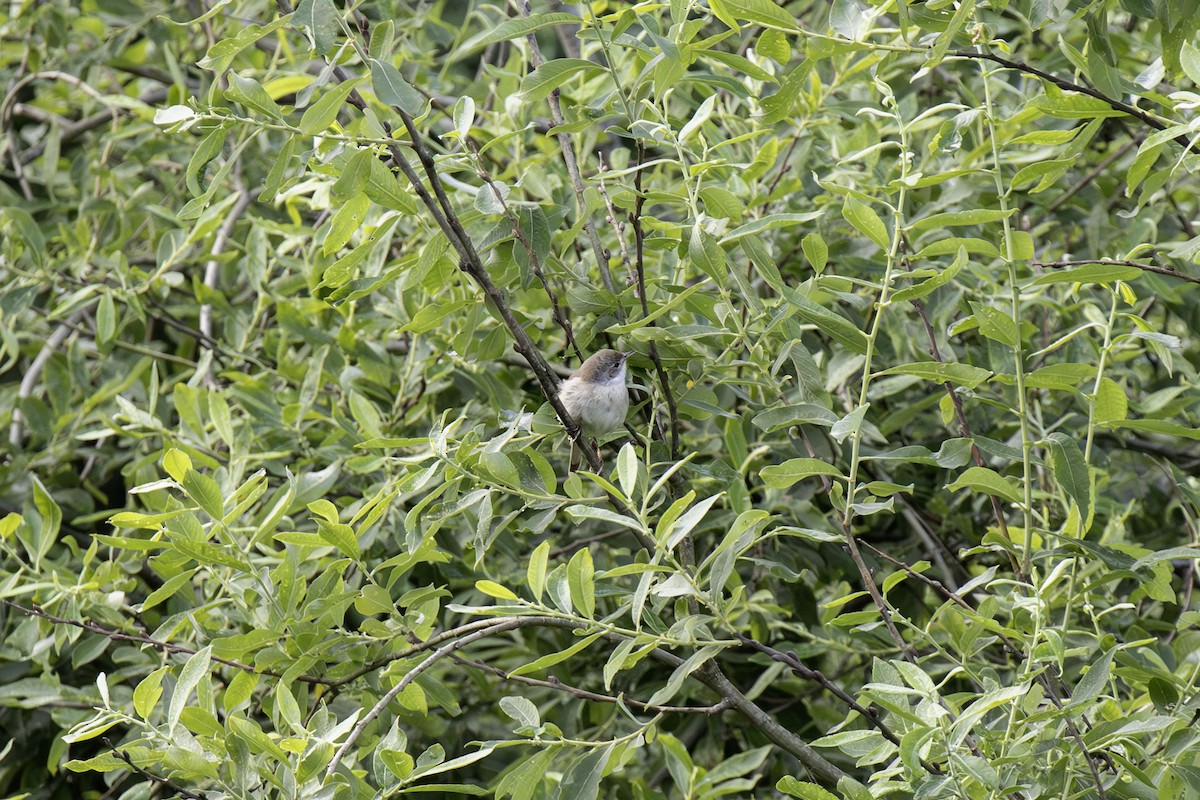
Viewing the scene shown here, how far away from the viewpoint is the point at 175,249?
3.80 meters

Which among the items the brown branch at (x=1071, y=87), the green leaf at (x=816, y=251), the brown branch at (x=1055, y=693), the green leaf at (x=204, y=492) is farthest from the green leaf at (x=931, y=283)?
the green leaf at (x=204, y=492)

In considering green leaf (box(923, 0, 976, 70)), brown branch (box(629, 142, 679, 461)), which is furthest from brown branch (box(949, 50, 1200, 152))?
brown branch (box(629, 142, 679, 461))

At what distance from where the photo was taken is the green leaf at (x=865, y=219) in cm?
217

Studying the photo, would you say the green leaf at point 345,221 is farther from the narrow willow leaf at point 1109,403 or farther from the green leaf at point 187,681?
the narrow willow leaf at point 1109,403

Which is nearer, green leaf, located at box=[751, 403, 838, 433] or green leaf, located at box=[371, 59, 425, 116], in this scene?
green leaf, located at box=[371, 59, 425, 116]

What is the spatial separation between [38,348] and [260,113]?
271 centimetres

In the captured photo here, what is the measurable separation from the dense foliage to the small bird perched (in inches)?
2.2

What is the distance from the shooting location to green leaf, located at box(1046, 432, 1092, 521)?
2252 mm

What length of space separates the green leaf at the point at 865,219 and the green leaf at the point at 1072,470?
500 mm

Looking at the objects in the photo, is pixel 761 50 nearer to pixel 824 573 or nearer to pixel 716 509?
pixel 716 509

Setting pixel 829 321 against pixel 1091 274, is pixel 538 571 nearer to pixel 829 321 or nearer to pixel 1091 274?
pixel 829 321

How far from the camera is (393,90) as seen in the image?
203cm

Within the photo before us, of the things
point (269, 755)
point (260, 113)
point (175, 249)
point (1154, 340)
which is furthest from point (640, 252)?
point (175, 249)

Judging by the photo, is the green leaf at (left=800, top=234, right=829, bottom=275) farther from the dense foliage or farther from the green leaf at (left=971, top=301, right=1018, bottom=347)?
the green leaf at (left=971, top=301, right=1018, bottom=347)
